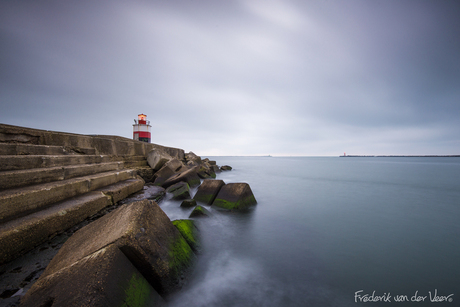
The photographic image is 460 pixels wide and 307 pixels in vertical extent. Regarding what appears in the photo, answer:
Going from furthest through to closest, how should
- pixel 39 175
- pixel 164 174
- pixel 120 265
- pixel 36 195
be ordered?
1. pixel 164 174
2. pixel 39 175
3. pixel 36 195
4. pixel 120 265

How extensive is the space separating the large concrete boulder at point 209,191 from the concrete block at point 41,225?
290 centimetres

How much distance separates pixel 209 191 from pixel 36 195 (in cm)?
389

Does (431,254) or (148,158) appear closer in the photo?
(431,254)

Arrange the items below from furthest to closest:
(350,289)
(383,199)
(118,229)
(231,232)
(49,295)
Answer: (383,199) < (231,232) < (350,289) < (118,229) < (49,295)

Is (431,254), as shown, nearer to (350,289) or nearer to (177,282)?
(350,289)

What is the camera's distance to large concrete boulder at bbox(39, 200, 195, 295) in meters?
1.60

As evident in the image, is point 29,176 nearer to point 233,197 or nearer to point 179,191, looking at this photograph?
point 179,191

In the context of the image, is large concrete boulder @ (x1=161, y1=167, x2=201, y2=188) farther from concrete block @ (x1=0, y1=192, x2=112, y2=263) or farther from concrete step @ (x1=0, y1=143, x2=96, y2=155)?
concrete block @ (x1=0, y1=192, x2=112, y2=263)

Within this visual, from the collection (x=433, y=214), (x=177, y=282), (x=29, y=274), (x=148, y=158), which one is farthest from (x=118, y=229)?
(x=433, y=214)

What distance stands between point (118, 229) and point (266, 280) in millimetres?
2161

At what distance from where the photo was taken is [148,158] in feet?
31.2

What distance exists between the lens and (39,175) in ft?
10.2

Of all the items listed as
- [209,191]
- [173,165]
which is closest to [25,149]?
[209,191]

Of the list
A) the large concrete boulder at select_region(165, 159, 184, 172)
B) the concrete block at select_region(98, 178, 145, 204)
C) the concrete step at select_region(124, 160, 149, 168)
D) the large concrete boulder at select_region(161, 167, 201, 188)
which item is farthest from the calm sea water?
the concrete step at select_region(124, 160, 149, 168)
